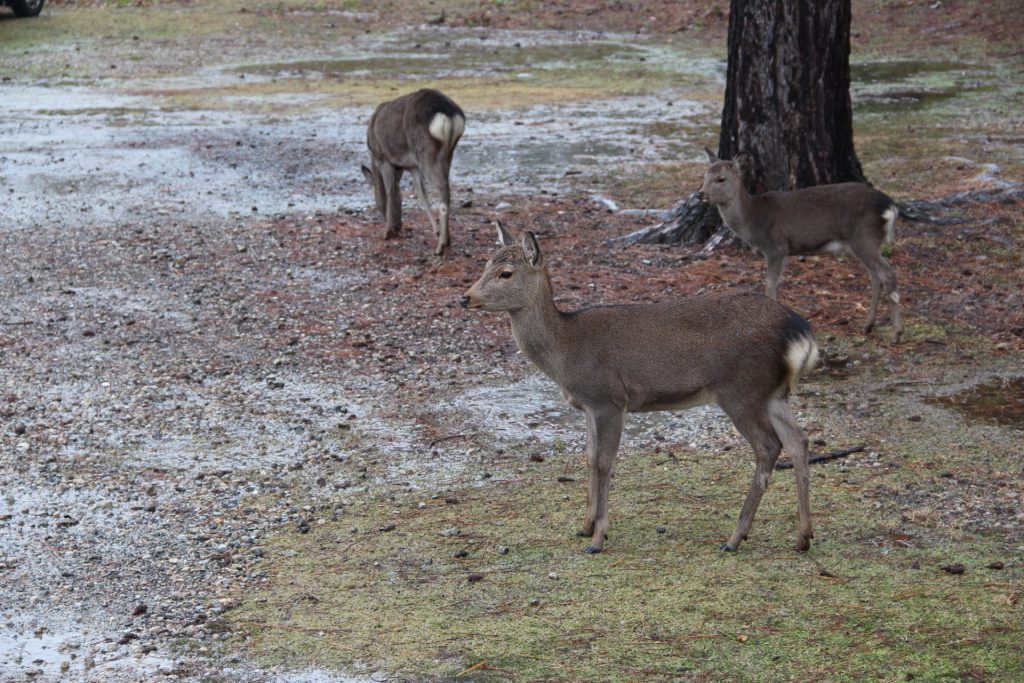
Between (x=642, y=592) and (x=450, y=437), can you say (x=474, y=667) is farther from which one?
(x=450, y=437)

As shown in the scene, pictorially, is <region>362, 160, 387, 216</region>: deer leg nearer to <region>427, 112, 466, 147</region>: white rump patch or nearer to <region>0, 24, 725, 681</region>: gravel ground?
<region>0, 24, 725, 681</region>: gravel ground

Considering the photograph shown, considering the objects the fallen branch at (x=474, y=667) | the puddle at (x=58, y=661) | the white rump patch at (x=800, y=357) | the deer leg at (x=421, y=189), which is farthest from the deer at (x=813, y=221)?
the puddle at (x=58, y=661)

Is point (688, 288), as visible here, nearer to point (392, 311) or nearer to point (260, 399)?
point (392, 311)

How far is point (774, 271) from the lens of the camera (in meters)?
9.59

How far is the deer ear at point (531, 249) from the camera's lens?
5.98 metres

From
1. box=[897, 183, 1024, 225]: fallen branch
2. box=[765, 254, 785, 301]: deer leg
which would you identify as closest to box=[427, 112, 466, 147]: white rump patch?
box=[765, 254, 785, 301]: deer leg

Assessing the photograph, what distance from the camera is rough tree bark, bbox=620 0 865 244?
1094 cm

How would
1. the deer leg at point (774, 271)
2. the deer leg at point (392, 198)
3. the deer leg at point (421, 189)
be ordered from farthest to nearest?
the deer leg at point (392, 198), the deer leg at point (421, 189), the deer leg at point (774, 271)

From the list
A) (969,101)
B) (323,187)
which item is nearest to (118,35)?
(323,187)

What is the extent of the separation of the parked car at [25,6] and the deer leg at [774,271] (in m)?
22.9

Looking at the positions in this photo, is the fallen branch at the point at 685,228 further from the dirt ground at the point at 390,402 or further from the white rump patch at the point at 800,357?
the white rump patch at the point at 800,357

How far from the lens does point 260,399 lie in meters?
8.09

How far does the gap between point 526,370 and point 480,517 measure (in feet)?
7.89

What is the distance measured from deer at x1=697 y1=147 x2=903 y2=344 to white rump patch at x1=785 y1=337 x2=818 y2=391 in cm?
337
